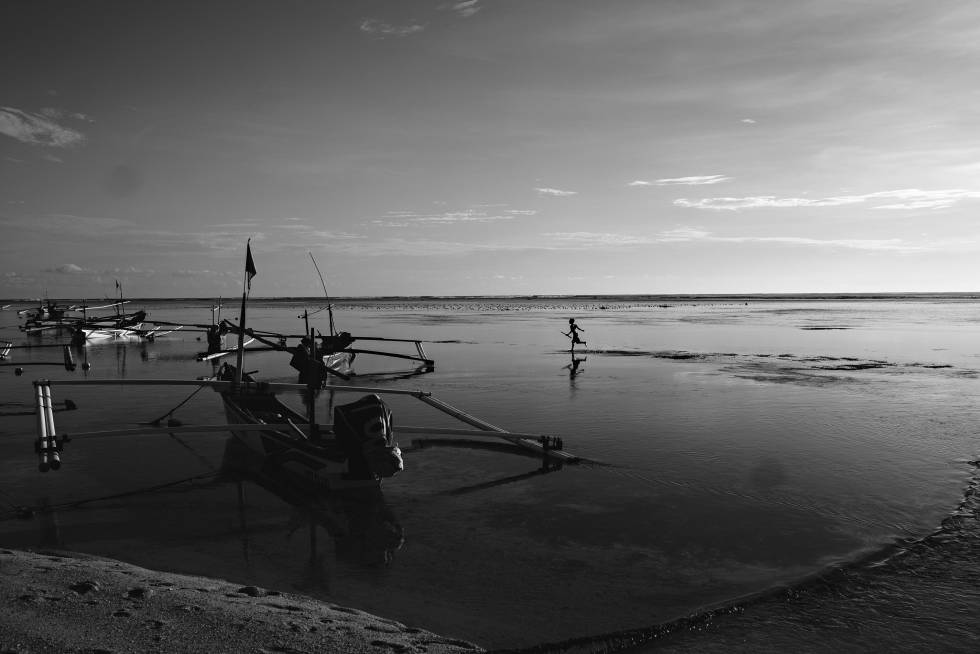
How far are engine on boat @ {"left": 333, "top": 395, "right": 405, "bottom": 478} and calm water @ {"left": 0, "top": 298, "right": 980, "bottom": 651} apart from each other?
0.68 metres

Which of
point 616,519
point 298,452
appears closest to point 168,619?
point 298,452

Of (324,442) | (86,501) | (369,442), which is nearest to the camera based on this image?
(86,501)

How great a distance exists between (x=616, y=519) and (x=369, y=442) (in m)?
4.49

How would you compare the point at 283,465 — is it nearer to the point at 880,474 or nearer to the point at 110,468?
the point at 110,468

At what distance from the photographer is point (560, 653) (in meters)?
5.82

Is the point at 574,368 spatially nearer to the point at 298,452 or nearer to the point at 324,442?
the point at 324,442

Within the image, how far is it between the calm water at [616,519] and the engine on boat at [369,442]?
0.68m

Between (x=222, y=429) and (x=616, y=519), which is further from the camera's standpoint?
(x=222, y=429)

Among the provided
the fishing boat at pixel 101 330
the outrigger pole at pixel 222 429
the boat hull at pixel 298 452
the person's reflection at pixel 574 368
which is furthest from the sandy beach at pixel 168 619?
the fishing boat at pixel 101 330

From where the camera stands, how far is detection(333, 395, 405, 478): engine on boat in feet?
35.6

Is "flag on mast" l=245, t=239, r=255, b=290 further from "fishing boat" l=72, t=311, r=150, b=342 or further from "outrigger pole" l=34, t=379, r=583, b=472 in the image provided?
"fishing boat" l=72, t=311, r=150, b=342

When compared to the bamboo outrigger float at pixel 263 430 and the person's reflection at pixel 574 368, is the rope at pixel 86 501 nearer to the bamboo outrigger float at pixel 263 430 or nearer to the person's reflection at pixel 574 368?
the bamboo outrigger float at pixel 263 430

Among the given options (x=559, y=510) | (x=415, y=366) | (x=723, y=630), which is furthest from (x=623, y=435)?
(x=415, y=366)

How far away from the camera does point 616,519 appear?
382 inches
